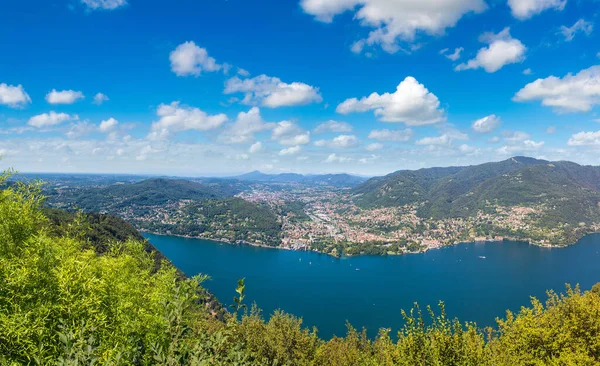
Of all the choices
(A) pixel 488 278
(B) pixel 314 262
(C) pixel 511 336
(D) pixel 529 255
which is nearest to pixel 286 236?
(B) pixel 314 262

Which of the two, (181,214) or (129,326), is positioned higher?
(129,326)

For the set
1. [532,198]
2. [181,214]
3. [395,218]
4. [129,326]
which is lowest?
[395,218]

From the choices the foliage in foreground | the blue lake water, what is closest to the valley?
the blue lake water

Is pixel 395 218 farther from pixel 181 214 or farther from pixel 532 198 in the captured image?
pixel 181 214

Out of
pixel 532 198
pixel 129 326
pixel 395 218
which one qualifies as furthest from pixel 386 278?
pixel 532 198

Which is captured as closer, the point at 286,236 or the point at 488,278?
the point at 488,278

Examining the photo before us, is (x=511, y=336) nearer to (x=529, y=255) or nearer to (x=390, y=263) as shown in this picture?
(x=390, y=263)

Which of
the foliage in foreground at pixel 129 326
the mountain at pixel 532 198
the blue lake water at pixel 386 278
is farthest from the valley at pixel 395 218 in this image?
the foliage in foreground at pixel 129 326
